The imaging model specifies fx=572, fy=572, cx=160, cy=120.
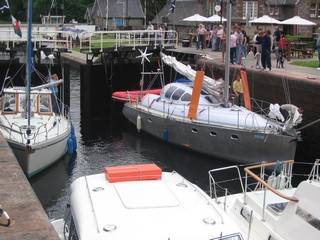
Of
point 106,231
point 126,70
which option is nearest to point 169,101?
point 126,70

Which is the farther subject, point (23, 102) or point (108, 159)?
point (108, 159)

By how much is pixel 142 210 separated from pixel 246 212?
8.64 feet

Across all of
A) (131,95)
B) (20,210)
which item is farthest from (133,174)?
(131,95)

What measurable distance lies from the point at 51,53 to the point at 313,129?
1540cm

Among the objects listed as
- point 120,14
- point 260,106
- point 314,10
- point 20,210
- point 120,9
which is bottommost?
point 20,210

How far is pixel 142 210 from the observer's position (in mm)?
7363

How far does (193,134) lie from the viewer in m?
20.5

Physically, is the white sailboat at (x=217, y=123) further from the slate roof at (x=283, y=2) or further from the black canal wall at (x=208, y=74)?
the slate roof at (x=283, y=2)

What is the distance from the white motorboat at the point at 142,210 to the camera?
6914mm

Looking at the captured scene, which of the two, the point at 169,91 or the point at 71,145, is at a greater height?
the point at 169,91

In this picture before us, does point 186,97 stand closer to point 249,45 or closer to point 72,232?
point 249,45

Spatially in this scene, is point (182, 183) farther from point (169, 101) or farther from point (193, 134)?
point (169, 101)

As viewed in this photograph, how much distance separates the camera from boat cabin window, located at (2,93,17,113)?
19594mm

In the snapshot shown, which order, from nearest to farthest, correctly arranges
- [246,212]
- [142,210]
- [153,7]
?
[142,210] < [246,212] < [153,7]
